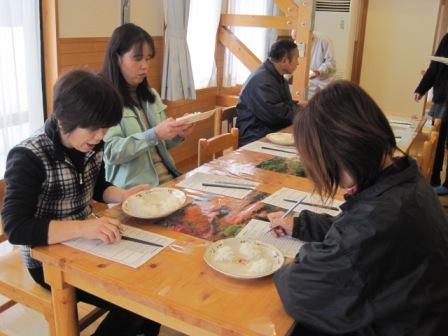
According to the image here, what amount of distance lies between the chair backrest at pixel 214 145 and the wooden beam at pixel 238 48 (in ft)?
6.01

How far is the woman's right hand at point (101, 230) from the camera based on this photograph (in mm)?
1207

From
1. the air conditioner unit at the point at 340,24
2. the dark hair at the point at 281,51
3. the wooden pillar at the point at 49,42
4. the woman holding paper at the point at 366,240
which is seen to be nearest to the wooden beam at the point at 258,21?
the dark hair at the point at 281,51

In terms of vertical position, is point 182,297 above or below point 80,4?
below

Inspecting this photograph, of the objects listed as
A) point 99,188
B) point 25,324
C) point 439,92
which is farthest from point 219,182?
point 439,92

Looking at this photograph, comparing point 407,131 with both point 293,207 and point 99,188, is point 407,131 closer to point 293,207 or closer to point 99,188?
point 293,207

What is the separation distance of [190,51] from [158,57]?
487 millimetres

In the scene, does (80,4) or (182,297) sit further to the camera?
(80,4)

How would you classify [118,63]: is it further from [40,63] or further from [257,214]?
[257,214]

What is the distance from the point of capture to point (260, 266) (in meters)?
1.11

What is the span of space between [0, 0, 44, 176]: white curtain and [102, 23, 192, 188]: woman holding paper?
673 mm

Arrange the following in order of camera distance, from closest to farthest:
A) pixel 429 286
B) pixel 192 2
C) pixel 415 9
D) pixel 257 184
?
pixel 429 286
pixel 257 184
pixel 192 2
pixel 415 9

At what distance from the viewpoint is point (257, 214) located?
1474 millimetres

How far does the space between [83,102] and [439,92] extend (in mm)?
3447

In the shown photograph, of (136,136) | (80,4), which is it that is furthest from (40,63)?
(136,136)
